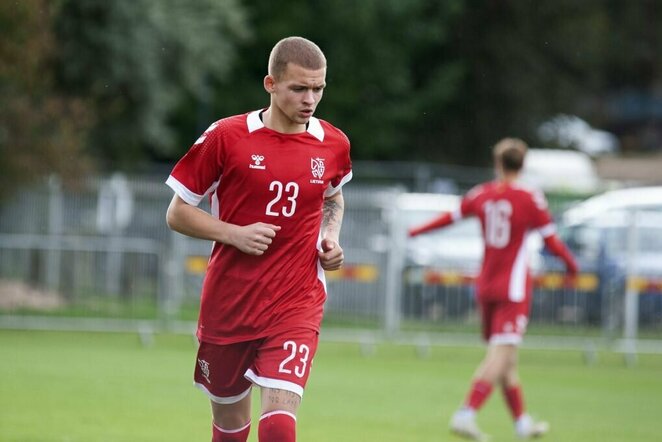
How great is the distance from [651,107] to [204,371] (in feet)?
231

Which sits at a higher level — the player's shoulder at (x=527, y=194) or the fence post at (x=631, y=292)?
the player's shoulder at (x=527, y=194)

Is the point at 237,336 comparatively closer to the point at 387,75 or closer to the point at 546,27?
the point at 387,75

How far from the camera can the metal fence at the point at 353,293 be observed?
21.2 meters

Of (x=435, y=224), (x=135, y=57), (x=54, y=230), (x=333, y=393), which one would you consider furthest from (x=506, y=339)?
(x=135, y=57)

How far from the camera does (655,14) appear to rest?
159ft

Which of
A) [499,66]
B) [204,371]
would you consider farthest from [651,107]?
[204,371]

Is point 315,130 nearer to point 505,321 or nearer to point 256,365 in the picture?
point 256,365

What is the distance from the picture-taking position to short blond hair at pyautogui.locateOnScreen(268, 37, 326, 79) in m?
7.41

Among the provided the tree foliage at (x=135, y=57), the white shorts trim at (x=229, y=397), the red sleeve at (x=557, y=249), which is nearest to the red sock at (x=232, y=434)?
the white shorts trim at (x=229, y=397)

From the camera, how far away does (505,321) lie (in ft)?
41.3

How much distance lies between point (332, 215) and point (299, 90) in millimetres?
908

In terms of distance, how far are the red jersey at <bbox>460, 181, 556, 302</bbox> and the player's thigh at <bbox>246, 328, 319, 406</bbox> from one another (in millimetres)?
5245

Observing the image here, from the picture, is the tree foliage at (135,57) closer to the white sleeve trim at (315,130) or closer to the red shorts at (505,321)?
the red shorts at (505,321)

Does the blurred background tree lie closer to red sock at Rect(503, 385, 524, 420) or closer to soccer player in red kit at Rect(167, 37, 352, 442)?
red sock at Rect(503, 385, 524, 420)
